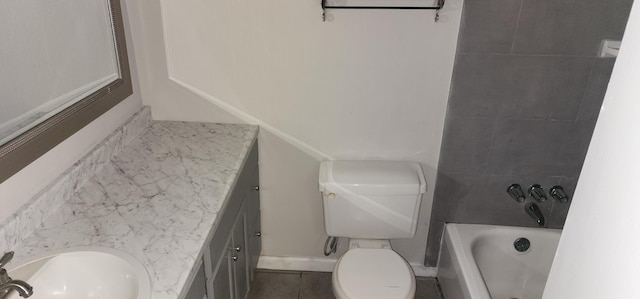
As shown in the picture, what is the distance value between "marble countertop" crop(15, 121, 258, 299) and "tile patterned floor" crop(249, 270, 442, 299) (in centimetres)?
85

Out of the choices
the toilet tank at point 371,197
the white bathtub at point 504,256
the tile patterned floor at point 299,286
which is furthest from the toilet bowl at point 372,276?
the tile patterned floor at point 299,286

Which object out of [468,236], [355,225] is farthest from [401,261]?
[468,236]

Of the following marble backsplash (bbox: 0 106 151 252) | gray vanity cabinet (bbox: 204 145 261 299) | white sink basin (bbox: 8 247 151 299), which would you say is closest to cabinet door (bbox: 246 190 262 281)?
gray vanity cabinet (bbox: 204 145 261 299)

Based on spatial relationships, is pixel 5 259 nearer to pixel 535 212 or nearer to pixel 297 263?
pixel 297 263

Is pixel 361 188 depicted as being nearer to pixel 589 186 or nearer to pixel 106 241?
pixel 106 241

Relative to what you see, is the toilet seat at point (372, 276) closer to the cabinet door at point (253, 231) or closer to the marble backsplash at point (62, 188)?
the cabinet door at point (253, 231)

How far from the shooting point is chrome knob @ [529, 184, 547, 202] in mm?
1996

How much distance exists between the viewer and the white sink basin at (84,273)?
1.06m

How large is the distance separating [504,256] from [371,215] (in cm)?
77

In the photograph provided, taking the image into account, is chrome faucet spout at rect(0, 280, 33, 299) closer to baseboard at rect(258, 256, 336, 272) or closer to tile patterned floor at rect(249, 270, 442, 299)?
tile patterned floor at rect(249, 270, 442, 299)

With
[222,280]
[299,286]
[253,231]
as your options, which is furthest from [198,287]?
[299,286]

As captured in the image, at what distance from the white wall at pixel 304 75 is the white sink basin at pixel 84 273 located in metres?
0.99

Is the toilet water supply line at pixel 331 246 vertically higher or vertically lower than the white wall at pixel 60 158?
lower

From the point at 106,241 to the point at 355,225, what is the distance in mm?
1079
